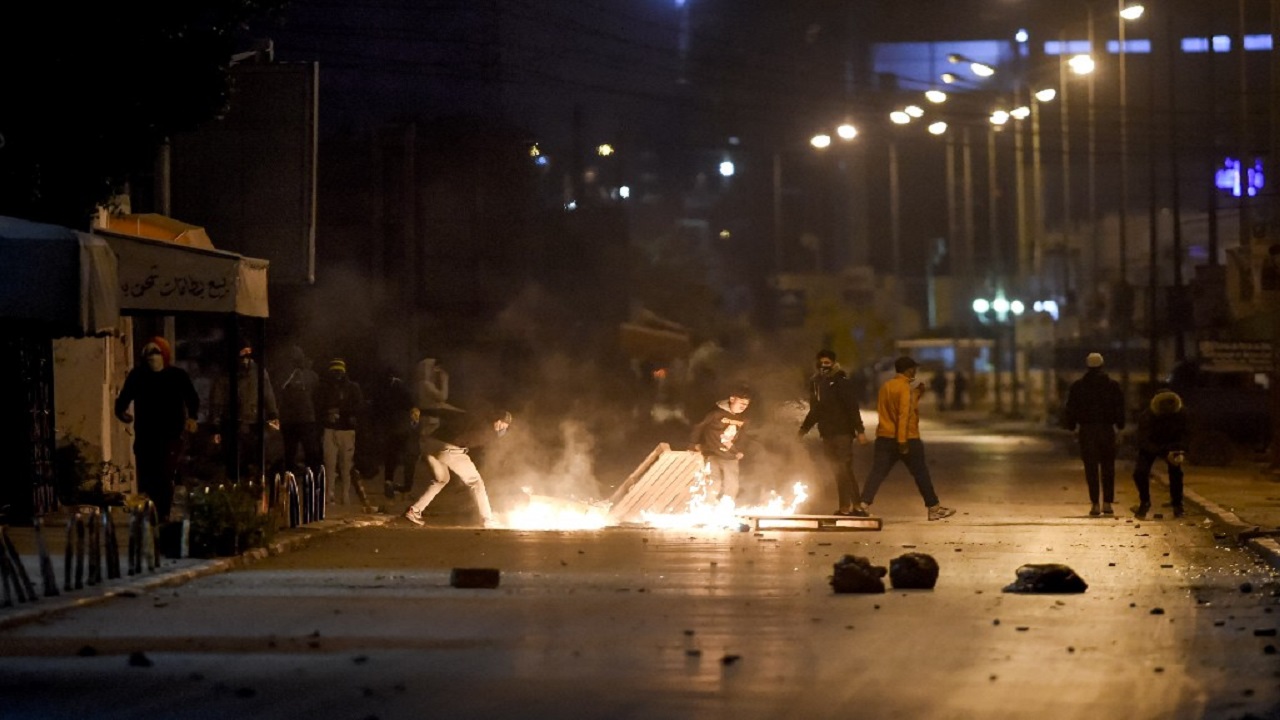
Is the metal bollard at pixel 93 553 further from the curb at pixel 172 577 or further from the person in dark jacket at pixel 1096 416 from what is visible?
the person in dark jacket at pixel 1096 416

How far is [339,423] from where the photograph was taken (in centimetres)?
2253

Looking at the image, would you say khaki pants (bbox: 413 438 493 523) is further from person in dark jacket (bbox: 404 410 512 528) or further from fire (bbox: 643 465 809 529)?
fire (bbox: 643 465 809 529)

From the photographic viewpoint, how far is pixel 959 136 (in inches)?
3797

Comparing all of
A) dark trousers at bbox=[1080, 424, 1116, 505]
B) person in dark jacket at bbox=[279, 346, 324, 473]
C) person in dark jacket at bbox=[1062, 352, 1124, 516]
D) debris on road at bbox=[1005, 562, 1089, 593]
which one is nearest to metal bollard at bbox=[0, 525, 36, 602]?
debris on road at bbox=[1005, 562, 1089, 593]

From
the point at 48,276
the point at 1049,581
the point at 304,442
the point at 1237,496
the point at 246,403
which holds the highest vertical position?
the point at 48,276

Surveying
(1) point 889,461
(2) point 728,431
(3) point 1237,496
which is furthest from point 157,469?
(3) point 1237,496

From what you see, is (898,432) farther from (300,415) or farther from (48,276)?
(48,276)

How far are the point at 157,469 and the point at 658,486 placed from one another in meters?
5.43

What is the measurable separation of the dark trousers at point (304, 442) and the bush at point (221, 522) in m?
5.59

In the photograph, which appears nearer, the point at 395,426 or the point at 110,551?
the point at 110,551

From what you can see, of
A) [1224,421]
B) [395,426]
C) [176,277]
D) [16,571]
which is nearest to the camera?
[16,571]

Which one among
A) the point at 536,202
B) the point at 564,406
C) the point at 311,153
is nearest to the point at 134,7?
the point at 311,153

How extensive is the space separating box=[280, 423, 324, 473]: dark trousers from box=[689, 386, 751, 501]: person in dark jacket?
177 inches

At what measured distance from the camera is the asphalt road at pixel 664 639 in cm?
877
